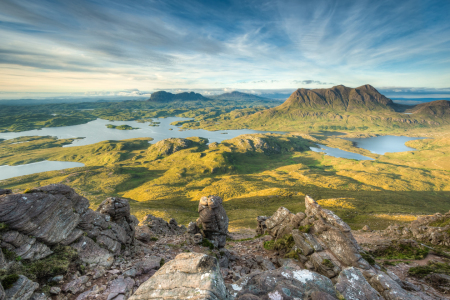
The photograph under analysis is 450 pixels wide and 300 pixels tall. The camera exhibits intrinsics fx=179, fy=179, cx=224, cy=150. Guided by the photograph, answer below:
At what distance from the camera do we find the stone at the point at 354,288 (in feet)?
42.7

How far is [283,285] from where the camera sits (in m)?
13.4

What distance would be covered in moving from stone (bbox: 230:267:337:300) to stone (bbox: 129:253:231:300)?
310 centimetres

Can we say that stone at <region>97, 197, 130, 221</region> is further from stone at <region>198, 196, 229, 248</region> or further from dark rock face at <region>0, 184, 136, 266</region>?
stone at <region>198, 196, 229, 248</region>

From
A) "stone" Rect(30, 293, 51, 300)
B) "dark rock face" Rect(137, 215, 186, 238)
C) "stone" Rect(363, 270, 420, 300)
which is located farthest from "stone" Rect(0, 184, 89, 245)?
"stone" Rect(363, 270, 420, 300)

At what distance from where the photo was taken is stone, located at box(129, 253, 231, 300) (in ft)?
33.0

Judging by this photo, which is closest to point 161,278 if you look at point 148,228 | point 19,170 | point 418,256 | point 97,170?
point 148,228

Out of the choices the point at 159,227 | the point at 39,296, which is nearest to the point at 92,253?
the point at 39,296

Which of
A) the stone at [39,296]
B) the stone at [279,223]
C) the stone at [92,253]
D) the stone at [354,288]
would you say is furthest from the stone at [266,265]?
the stone at [39,296]

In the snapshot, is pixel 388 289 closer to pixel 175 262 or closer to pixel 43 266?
pixel 175 262

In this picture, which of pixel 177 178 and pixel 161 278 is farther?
pixel 177 178

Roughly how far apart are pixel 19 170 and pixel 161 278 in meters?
263

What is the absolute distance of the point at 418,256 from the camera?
26109 millimetres

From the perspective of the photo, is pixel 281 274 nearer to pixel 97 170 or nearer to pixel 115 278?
pixel 115 278

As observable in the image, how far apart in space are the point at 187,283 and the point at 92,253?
538 inches
